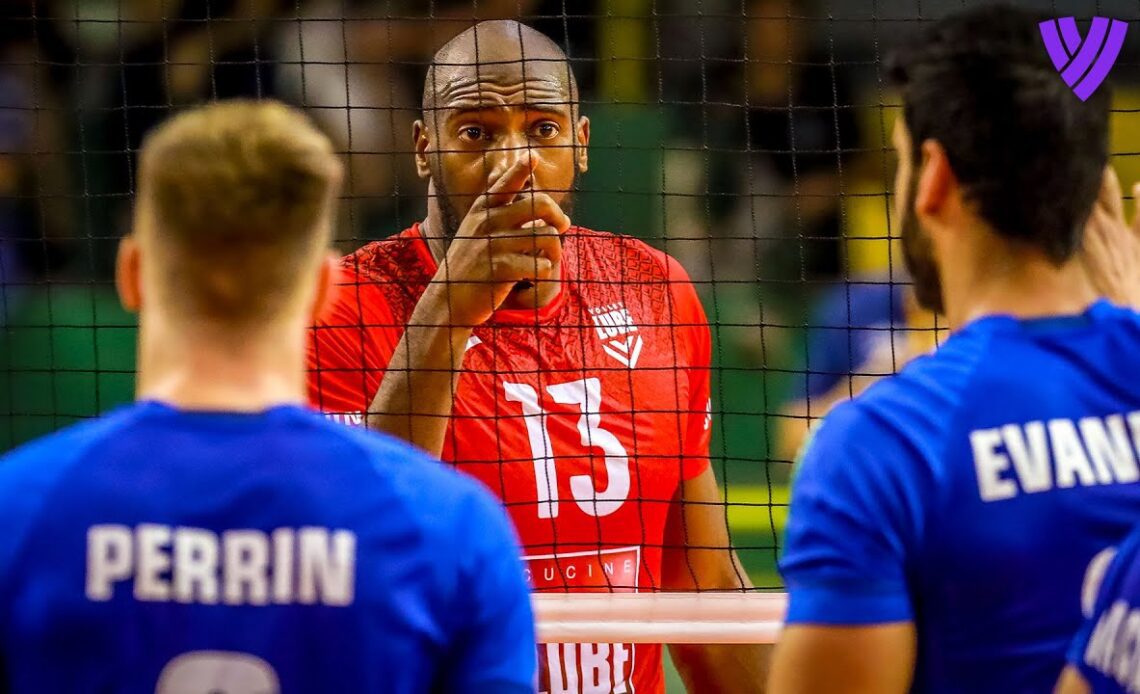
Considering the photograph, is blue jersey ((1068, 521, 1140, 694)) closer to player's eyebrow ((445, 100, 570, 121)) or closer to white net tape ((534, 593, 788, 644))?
Answer: white net tape ((534, 593, 788, 644))

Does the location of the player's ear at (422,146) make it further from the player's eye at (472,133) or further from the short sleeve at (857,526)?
the short sleeve at (857,526)

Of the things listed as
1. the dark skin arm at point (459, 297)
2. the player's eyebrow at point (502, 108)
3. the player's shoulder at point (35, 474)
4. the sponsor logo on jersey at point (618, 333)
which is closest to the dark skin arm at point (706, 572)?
the sponsor logo on jersey at point (618, 333)

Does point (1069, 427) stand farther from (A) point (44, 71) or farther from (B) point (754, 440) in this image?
(A) point (44, 71)

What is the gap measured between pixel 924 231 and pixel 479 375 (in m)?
1.66

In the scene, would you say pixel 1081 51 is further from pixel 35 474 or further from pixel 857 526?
pixel 35 474

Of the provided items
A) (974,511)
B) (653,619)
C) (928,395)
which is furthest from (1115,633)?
(653,619)

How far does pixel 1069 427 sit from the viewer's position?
2008mm

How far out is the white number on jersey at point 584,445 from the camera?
11.7ft

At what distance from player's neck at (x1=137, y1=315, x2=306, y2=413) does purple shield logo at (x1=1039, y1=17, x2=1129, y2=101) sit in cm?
114

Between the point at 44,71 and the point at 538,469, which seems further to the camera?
the point at 44,71

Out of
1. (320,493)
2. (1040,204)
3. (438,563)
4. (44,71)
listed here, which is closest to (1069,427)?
(1040,204)

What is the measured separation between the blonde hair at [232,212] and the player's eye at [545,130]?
6.25 feet

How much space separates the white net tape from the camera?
338 cm

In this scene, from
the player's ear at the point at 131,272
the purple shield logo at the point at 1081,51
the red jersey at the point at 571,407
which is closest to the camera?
the player's ear at the point at 131,272
